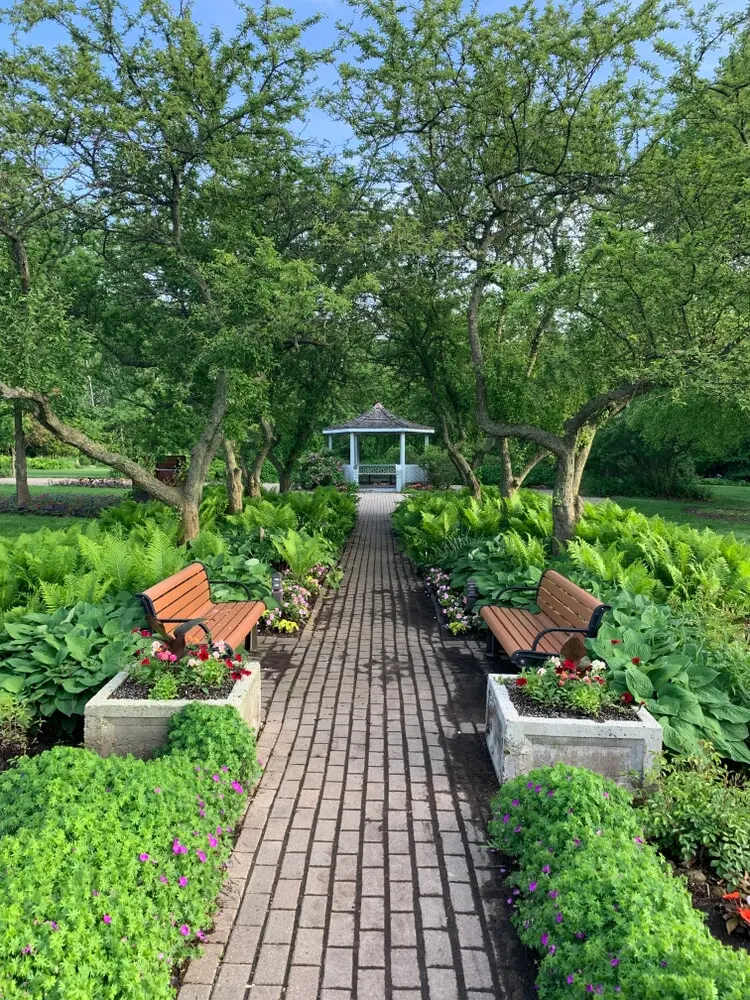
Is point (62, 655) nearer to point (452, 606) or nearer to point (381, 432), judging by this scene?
point (452, 606)

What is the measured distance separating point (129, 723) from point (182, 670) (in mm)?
439

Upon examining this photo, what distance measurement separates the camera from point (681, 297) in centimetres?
588

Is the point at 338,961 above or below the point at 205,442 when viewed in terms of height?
below

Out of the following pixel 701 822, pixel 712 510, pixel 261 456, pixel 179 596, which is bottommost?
pixel 712 510

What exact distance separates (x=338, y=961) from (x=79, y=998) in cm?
106

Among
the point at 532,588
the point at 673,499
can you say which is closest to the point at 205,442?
the point at 532,588

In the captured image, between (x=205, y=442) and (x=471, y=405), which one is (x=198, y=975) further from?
(x=471, y=405)

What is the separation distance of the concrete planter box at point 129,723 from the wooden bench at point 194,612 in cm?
54

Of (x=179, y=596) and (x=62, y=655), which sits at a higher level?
(x=179, y=596)

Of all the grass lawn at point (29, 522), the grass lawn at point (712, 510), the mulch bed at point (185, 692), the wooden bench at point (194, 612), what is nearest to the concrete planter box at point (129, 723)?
the mulch bed at point (185, 692)

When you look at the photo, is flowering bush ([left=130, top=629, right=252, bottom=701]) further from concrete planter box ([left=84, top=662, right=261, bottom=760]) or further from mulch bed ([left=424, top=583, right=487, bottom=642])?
mulch bed ([left=424, top=583, right=487, bottom=642])

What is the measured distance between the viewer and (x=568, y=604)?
4934mm

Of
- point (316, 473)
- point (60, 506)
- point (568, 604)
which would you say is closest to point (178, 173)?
point (568, 604)

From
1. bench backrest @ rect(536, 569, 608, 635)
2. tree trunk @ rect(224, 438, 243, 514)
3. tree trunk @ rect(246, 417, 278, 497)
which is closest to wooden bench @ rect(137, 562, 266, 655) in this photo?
bench backrest @ rect(536, 569, 608, 635)
